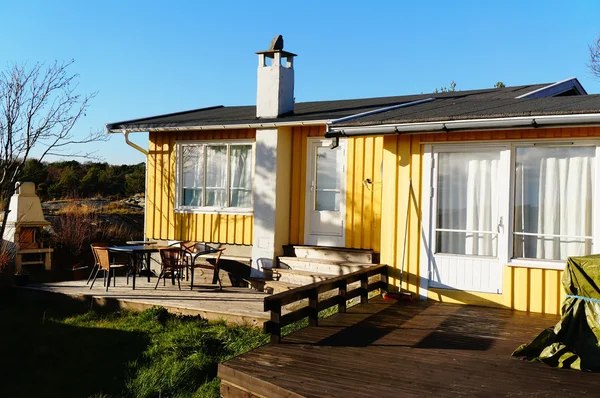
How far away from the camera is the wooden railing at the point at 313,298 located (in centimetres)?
635

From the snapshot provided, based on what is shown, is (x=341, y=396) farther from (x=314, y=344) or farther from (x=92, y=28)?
(x=92, y=28)

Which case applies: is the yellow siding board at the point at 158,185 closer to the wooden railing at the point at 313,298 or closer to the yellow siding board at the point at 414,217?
the wooden railing at the point at 313,298

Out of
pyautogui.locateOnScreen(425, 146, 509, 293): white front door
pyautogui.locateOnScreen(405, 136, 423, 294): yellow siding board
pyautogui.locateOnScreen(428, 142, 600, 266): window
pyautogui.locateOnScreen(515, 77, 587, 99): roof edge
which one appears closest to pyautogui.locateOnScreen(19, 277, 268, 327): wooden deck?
pyautogui.locateOnScreen(405, 136, 423, 294): yellow siding board

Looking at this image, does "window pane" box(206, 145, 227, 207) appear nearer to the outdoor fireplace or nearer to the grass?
the grass

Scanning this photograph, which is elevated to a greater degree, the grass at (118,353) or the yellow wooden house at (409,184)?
the yellow wooden house at (409,184)

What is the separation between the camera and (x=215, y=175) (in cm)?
1179

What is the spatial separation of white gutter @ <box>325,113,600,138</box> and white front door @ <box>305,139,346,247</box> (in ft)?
5.43

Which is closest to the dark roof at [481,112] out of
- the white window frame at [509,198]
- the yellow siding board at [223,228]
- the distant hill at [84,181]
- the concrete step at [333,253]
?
the white window frame at [509,198]

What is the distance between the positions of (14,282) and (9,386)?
14.5ft

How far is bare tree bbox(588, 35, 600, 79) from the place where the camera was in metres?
23.8

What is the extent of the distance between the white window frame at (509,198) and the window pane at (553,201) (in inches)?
2.6

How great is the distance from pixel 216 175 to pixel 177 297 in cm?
276

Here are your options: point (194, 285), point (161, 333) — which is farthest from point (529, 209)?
point (194, 285)

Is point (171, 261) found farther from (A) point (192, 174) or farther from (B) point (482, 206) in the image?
(B) point (482, 206)
